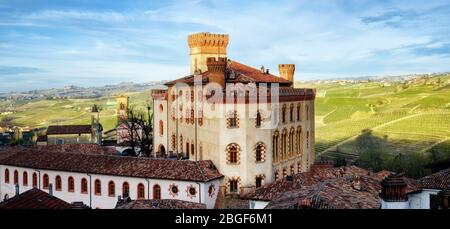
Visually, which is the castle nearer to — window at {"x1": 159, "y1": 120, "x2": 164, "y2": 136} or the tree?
window at {"x1": 159, "y1": 120, "x2": 164, "y2": 136}

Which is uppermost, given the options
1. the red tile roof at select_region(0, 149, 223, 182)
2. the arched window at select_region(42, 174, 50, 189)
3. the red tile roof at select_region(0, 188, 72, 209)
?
the red tile roof at select_region(0, 188, 72, 209)

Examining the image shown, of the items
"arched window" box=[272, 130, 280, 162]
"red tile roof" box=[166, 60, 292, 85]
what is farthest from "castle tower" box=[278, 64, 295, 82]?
"arched window" box=[272, 130, 280, 162]

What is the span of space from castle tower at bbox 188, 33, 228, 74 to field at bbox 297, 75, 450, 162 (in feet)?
54.7

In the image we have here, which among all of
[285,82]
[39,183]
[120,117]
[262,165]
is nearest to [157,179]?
[262,165]

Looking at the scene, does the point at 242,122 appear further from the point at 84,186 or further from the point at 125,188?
the point at 84,186

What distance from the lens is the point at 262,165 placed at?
23391 mm

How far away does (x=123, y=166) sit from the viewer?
2273cm

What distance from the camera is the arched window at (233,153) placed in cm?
2297

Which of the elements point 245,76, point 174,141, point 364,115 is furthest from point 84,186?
point 364,115

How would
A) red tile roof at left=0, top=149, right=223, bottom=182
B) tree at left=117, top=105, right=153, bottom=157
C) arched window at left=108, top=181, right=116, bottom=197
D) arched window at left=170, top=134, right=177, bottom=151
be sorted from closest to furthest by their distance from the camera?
red tile roof at left=0, top=149, right=223, bottom=182, arched window at left=108, top=181, right=116, bottom=197, arched window at left=170, top=134, right=177, bottom=151, tree at left=117, top=105, right=153, bottom=157

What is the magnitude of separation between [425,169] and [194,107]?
19630 mm

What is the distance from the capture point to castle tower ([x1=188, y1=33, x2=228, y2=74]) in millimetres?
30625

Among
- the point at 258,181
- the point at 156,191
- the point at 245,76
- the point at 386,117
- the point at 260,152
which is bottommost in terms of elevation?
the point at 156,191

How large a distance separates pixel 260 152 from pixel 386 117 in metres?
32.7
